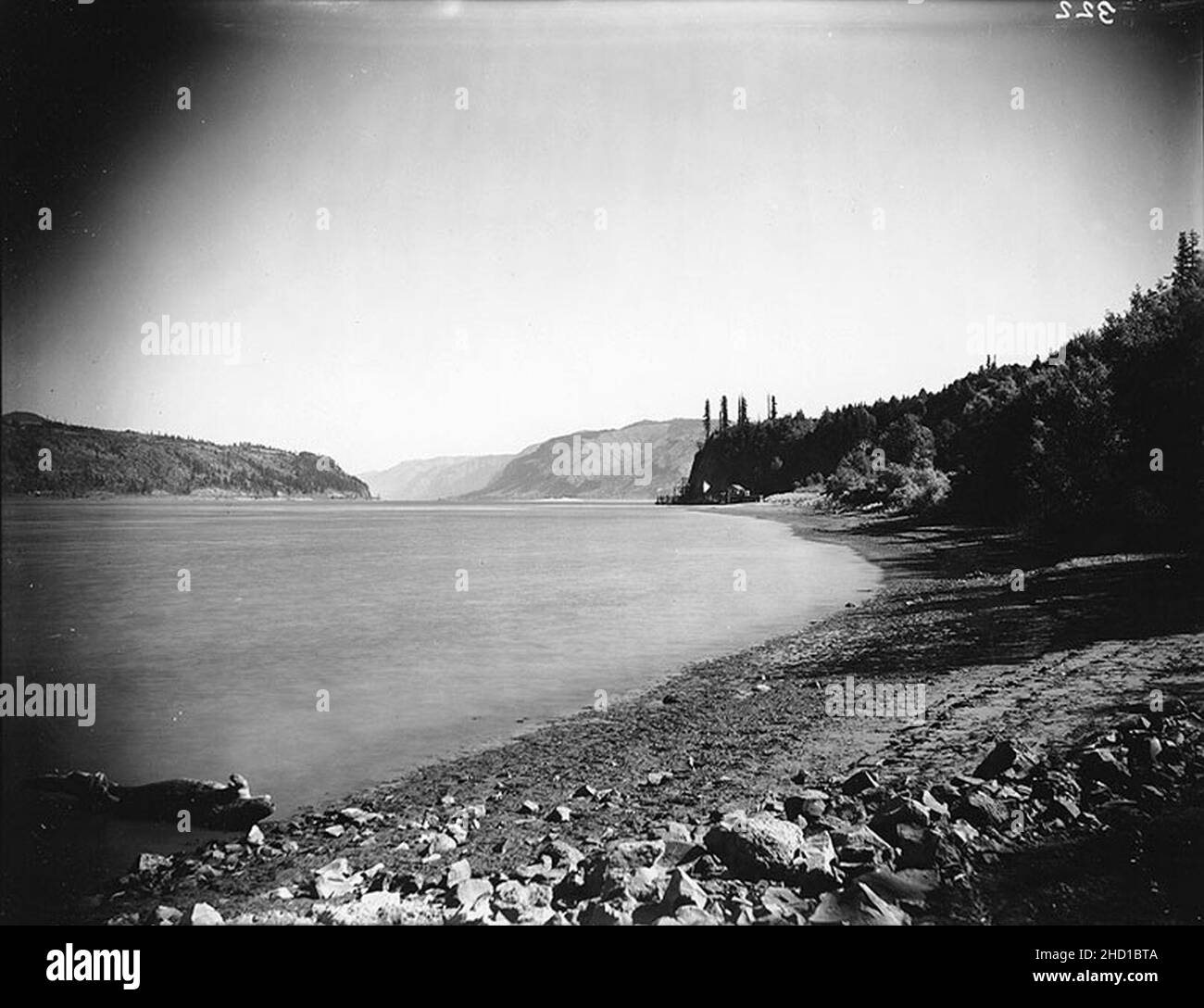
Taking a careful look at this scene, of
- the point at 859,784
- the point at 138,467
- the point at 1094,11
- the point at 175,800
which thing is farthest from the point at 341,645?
the point at 138,467

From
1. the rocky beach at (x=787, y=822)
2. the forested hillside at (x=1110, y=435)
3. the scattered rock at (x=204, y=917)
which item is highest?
the forested hillside at (x=1110, y=435)

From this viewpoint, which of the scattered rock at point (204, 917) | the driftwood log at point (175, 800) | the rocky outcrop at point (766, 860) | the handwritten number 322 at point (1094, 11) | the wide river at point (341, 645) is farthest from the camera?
the wide river at point (341, 645)

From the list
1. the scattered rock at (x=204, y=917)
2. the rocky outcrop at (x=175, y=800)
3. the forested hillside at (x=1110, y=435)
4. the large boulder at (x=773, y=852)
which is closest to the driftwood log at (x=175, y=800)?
the rocky outcrop at (x=175, y=800)

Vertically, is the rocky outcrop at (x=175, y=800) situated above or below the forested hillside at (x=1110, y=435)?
below

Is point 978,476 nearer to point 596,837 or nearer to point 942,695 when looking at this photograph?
point 942,695

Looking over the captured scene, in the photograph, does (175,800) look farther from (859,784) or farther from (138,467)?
(138,467)

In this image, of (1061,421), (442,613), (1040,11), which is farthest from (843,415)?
(1040,11)

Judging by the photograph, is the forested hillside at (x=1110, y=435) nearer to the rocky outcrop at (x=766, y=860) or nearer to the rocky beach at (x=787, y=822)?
the rocky beach at (x=787, y=822)
